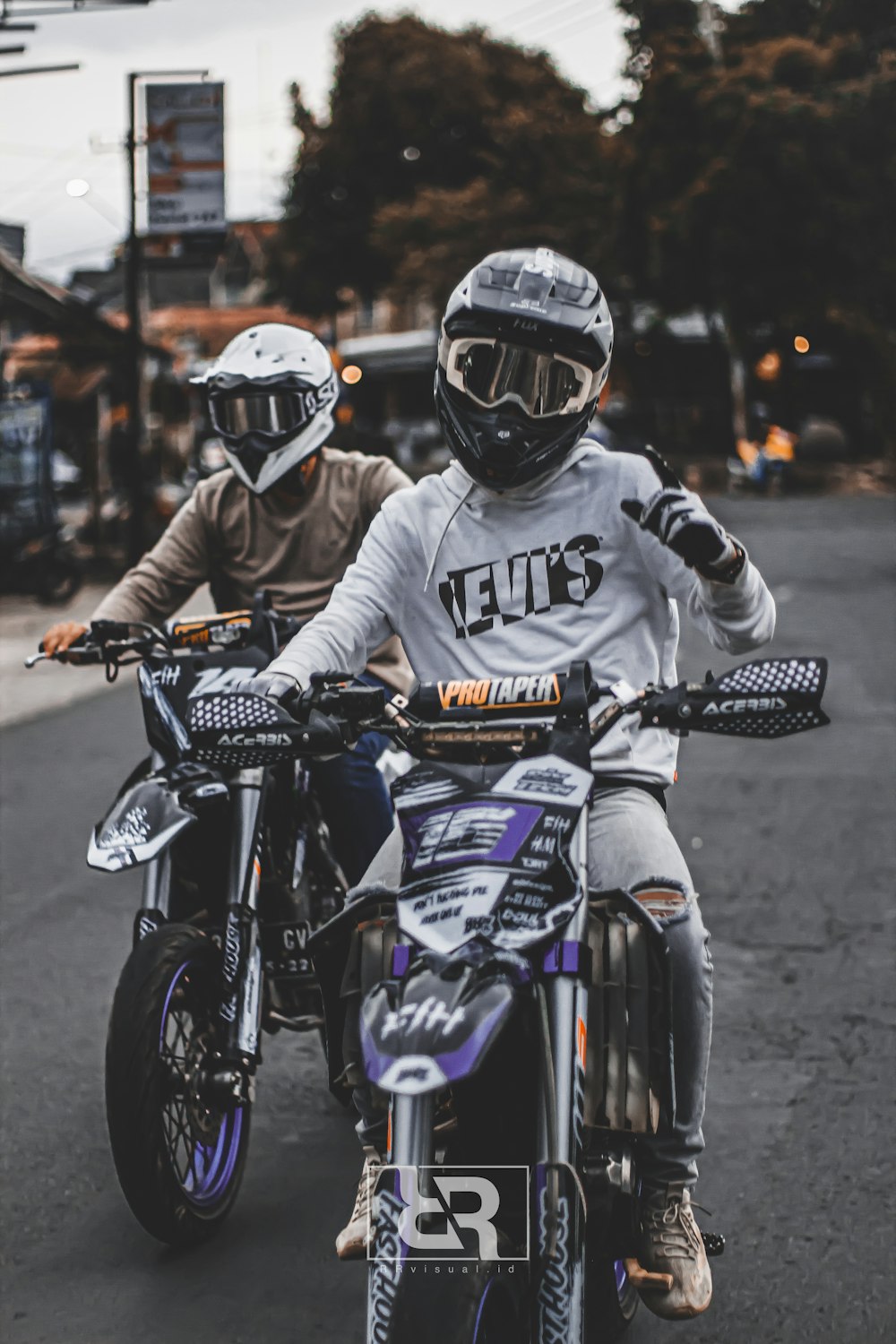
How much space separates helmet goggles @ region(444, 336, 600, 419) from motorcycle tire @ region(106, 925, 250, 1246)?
1.45 metres

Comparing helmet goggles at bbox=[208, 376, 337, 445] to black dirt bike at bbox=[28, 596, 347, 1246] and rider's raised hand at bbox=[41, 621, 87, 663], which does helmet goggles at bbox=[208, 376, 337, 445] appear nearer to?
black dirt bike at bbox=[28, 596, 347, 1246]

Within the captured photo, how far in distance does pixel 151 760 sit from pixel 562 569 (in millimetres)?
1369

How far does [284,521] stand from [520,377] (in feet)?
5.61

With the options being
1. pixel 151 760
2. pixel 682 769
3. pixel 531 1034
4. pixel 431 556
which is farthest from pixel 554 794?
pixel 682 769

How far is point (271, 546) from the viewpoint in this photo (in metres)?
4.62

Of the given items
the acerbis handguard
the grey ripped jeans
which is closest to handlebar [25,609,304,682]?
the grey ripped jeans

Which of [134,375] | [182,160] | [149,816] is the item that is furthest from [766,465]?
[149,816]

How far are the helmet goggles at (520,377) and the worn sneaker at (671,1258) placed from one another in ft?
4.94

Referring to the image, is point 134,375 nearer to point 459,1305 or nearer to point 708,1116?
point 708,1116

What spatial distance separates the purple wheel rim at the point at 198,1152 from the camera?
350cm

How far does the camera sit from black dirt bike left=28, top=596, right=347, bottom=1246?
→ 343cm

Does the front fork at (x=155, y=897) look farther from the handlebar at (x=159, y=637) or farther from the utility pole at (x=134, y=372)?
the utility pole at (x=134, y=372)

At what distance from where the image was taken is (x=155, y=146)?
1602cm

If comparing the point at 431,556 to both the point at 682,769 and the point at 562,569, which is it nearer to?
the point at 562,569
